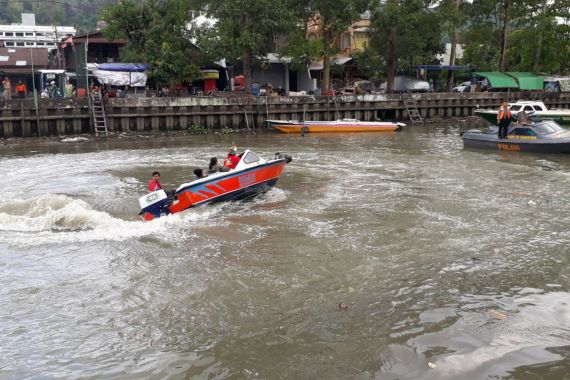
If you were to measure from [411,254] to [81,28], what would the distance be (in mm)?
87645

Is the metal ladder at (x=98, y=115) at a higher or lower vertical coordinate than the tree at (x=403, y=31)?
lower

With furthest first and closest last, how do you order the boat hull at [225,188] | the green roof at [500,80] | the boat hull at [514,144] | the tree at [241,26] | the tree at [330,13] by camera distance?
the green roof at [500,80], the tree at [330,13], the tree at [241,26], the boat hull at [514,144], the boat hull at [225,188]

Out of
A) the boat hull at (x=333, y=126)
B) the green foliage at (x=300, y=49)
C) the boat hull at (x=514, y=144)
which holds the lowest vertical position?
the boat hull at (x=514, y=144)

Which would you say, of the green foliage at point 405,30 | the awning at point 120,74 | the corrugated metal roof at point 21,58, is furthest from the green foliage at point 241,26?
the corrugated metal roof at point 21,58

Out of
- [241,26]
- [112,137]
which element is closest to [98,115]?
[112,137]

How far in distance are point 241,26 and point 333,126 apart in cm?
842

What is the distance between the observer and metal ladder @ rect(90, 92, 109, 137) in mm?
30625

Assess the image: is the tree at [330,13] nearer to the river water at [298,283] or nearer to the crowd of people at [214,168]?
the river water at [298,283]

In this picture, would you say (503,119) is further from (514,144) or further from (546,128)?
(546,128)

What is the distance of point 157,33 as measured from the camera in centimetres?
3425

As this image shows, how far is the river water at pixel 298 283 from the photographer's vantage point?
6.38m

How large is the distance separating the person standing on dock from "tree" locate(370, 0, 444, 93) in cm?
1560

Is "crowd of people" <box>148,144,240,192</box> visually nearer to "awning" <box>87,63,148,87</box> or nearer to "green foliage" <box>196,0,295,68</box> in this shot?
"green foliage" <box>196,0,295,68</box>

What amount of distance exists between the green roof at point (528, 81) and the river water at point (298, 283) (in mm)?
27774
